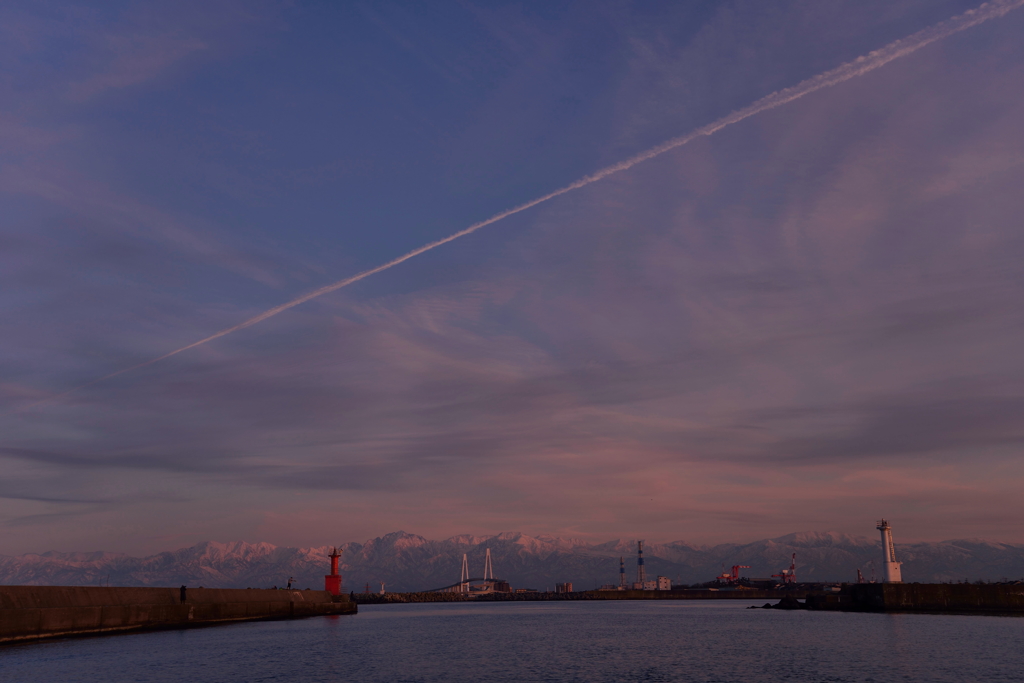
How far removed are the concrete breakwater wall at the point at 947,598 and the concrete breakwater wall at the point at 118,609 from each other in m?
112

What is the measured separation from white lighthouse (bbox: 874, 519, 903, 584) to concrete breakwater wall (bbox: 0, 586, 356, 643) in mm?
125712

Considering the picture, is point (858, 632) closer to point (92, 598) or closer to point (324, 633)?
point (324, 633)

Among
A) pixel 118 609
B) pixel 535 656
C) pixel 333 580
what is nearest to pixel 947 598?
pixel 535 656

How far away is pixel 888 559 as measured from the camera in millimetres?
166125

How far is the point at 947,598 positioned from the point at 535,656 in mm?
103858

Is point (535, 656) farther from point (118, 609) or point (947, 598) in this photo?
point (947, 598)

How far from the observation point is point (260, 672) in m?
54.2

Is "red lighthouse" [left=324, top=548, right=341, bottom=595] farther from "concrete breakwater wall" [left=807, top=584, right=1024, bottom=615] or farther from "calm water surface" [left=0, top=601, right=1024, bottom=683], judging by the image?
"concrete breakwater wall" [left=807, top=584, right=1024, bottom=615]

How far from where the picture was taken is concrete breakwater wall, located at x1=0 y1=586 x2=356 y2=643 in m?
62.7

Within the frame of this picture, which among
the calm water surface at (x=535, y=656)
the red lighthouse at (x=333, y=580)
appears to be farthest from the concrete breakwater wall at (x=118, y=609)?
the red lighthouse at (x=333, y=580)

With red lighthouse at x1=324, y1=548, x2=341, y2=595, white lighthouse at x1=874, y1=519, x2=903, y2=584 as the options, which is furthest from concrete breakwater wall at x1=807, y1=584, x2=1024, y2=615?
red lighthouse at x1=324, y1=548, x2=341, y2=595

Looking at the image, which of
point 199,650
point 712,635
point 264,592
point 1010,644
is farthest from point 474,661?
point 264,592

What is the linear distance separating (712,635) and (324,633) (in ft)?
168

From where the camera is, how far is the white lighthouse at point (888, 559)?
162 metres
